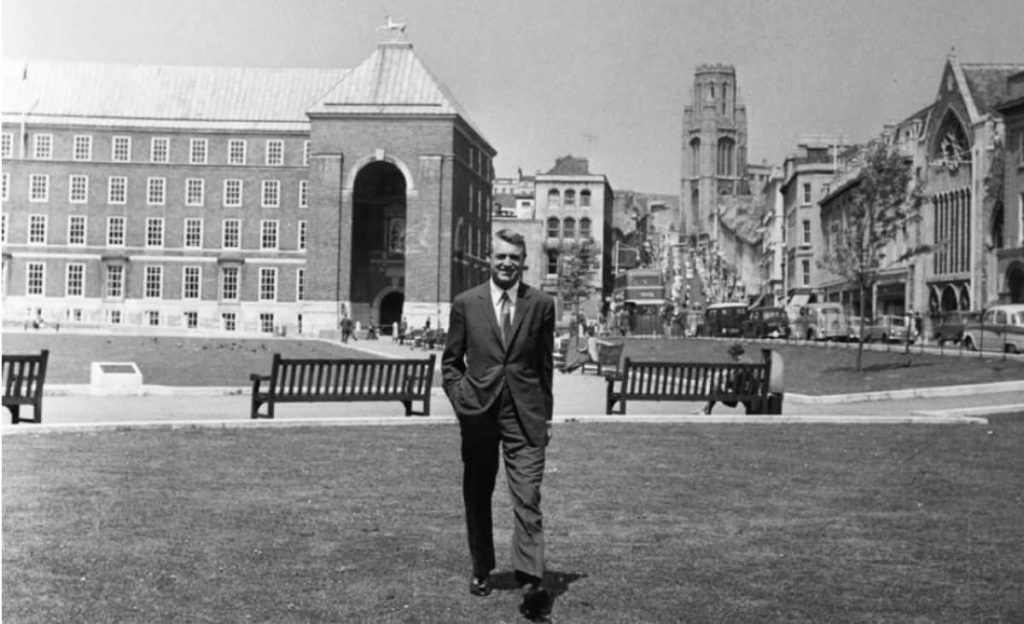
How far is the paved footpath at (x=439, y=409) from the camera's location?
53.1 feet

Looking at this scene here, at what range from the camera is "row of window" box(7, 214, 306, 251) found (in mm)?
78938

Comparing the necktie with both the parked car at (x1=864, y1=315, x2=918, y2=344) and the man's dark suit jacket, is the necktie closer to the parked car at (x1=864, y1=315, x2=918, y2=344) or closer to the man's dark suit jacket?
the man's dark suit jacket

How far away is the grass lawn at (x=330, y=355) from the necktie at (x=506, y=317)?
65.3 ft

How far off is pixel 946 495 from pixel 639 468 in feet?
9.54

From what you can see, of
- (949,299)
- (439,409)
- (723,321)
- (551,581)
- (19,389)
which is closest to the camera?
(551,581)

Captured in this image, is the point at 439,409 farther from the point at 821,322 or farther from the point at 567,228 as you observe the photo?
the point at 567,228

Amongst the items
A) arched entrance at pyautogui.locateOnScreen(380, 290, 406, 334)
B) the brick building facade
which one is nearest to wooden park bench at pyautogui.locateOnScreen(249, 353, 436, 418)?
the brick building facade

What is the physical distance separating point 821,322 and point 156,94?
4609cm

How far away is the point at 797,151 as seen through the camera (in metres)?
89.5

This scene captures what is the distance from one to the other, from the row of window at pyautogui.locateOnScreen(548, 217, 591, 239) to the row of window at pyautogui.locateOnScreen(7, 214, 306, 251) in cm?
2603

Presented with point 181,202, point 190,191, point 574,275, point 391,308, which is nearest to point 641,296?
point 574,275

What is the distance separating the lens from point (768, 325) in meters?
62.2

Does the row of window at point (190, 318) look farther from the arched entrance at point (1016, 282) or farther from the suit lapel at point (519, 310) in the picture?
the suit lapel at point (519, 310)

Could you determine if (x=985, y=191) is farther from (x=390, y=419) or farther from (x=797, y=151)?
(x=390, y=419)
